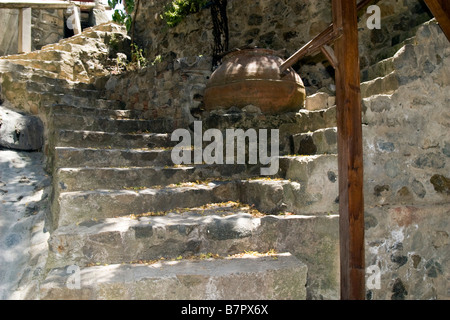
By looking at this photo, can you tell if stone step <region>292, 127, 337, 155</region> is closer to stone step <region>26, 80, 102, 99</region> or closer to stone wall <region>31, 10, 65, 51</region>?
stone step <region>26, 80, 102, 99</region>

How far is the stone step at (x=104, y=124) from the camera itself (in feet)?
13.1

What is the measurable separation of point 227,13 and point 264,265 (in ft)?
19.4

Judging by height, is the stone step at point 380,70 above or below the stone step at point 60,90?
below

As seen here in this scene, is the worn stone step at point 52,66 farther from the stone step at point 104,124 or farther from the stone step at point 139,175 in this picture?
the stone step at point 139,175

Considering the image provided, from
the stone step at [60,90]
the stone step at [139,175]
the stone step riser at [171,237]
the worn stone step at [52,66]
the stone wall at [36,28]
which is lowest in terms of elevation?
the stone step riser at [171,237]

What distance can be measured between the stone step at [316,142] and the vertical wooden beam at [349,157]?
14.0 inches

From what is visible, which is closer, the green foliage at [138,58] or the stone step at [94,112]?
the stone step at [94,112]

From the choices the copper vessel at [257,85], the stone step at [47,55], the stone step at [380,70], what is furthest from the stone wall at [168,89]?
the stone step at [380,70]

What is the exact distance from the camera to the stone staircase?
6.92 ft

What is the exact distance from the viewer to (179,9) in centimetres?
739

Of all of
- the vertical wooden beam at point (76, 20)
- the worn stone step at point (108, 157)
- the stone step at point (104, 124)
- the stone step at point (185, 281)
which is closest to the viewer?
the stone step at point (185, 281)

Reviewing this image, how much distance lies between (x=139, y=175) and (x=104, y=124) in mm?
1421

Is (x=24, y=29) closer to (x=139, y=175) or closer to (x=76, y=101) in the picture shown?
(x=76, y=101)

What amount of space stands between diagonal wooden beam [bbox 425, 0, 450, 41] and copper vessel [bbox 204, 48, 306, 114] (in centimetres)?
150
